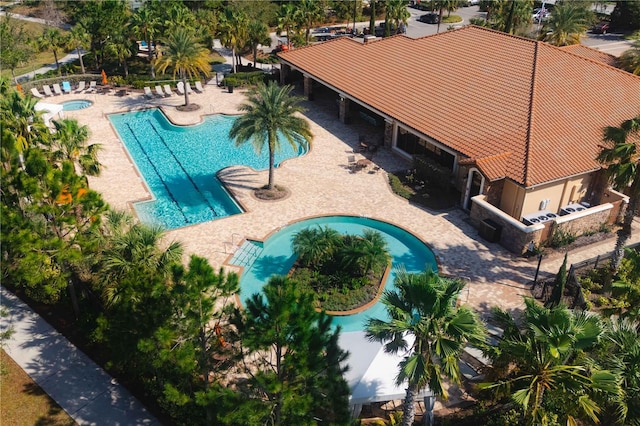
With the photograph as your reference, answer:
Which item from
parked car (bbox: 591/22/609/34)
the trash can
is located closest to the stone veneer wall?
the trash can

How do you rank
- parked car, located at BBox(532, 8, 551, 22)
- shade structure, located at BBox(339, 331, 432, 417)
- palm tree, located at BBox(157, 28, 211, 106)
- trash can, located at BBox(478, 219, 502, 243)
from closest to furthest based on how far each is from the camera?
shade structure, located at BBox(339, 331, 432, 417) < trash can, located at BBox(478, 219, 502, 243) < palm tree, located at BBox(157, 28, 211, 106) < parked car, located at BBox(532, 8, 551, 22)

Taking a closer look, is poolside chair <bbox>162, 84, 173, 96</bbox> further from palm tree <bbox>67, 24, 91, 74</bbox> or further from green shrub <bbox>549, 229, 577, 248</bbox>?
green shrub <bbox>549, 229, 577, 248</bbox>

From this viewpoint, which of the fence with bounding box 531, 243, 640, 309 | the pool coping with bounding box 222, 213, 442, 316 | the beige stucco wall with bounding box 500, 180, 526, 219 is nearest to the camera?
the fence with bounding box 531, 243, 640, 309

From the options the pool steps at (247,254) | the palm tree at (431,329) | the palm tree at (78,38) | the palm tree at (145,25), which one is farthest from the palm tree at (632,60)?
the palm tree at (78,38)

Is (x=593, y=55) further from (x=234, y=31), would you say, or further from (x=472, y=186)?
(x=234, y=31)

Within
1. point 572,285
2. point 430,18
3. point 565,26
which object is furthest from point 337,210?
point 430,18
